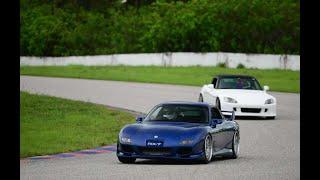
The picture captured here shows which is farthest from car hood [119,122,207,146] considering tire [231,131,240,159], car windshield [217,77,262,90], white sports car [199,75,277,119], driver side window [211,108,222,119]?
car windshield [217,77,262,90]

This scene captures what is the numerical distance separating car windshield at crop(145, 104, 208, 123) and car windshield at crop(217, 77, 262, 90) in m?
12.6

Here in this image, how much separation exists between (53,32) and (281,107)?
61.6 metres

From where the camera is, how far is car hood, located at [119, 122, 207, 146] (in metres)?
16.5

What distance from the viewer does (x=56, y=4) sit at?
10925 centimetres

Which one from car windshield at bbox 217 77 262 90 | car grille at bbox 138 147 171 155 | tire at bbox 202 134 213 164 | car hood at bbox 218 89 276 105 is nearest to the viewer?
car grille at bbox 138 147 171 155

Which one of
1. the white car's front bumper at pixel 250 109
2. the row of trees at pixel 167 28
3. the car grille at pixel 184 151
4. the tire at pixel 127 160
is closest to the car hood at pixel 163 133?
the car grille at pixel 184 151

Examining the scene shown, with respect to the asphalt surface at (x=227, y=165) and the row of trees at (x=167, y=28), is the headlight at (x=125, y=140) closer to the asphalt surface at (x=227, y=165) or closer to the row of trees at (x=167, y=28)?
the asphalt surface at (x=227, y=165)

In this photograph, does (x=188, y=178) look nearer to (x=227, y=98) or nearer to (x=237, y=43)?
(x=227, y=98)

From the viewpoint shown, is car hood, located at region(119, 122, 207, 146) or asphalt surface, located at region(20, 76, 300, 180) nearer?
asphalt surface, located at region(20, 76, 300, 180)

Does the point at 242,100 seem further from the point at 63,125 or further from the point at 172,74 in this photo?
the point at 172,74

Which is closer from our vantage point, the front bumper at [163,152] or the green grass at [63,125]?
the front bumper at [163,152]

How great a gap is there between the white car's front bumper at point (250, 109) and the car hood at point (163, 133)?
12.3 m

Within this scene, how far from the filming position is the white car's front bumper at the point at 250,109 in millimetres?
29328

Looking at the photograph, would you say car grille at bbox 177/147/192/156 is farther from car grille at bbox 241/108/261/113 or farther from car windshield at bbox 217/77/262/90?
car windshield at bbox 217/77/262/90
